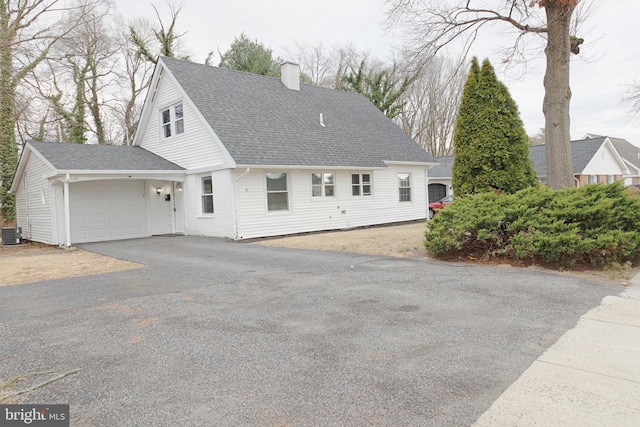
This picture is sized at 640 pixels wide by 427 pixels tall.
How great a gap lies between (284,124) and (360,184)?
4.13 metres

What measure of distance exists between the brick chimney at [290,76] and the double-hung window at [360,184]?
5825 mm

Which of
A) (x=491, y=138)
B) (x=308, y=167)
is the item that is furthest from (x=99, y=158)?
(x=491, y=138)

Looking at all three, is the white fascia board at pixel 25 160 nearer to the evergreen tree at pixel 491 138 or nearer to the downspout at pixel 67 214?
the downspout at pixel 67 214

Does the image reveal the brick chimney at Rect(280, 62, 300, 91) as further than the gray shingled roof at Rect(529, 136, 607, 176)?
No

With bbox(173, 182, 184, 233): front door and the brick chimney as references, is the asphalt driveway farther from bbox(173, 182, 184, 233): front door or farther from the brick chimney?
the brick chimney

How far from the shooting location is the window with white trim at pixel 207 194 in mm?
14849

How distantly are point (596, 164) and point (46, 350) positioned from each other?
3665 centimetres

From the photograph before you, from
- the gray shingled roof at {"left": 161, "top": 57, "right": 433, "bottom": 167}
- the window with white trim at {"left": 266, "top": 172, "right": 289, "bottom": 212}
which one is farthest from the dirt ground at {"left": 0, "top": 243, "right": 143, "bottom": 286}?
the window with white trim at {"left": 266, "top": 172, "right": 289, "bottom": 212}

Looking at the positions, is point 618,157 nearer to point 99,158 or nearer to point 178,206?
point 178,206

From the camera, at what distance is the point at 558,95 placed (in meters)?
9.85

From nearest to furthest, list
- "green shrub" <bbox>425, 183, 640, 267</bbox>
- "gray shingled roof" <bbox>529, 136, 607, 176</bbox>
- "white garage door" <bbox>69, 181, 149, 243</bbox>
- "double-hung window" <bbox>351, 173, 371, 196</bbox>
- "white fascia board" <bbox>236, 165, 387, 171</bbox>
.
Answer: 1. "green shrub" <bbox>425, 183, 640, 267</bbox>
2. "white fascia board" <bbox>236, 165, 387, 171</bbox>
3. "white garage door" <bbox>69, 181, 149, 243</bbox>
4. "double-hung window" <bbox>351, 173, 371, 196</bbox>
5. "gray shingled roof" <bbox>529, 136, 607, 176</bbox>

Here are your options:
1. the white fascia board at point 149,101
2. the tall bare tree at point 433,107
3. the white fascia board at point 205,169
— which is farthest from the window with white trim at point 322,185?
the tall bare tree at point 433,107

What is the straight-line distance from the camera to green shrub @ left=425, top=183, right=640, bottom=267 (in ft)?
23.0

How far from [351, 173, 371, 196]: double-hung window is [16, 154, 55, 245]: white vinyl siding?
11.3 m
